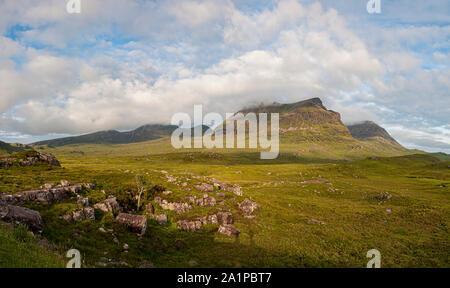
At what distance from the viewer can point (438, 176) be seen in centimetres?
10762

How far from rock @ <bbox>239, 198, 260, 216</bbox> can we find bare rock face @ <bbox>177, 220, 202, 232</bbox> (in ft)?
36.2

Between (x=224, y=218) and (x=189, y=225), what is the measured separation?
20.6ft

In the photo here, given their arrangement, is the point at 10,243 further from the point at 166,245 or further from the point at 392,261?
the point at 392,261

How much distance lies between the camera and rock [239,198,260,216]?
40656 millimetres

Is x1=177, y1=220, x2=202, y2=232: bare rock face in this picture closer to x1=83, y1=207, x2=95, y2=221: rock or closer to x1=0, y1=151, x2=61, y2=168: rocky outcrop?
x1=83, y1=207, x2=95, y2=221: rock

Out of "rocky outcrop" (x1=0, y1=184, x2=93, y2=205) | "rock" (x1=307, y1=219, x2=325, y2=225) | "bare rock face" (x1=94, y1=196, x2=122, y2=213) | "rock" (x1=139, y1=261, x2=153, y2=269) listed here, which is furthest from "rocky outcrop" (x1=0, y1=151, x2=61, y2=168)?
"rock" (x1=307, y1=219, x2=325, y2=225)

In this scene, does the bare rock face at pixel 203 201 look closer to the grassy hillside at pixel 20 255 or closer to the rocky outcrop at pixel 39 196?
the rocky outcrop at pixel 39 196

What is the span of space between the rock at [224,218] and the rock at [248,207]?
5322 millimetres

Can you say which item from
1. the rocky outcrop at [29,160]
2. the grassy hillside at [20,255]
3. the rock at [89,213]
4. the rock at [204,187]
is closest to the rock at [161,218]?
the rock at [89,213]

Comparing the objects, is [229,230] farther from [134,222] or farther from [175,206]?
[134,222]

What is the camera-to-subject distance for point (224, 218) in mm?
35469

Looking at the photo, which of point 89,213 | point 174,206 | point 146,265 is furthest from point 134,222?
point 174,206
